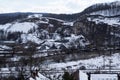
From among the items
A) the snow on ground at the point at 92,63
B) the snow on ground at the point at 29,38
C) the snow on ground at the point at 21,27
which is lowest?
the snow on ground at the point at 21,27

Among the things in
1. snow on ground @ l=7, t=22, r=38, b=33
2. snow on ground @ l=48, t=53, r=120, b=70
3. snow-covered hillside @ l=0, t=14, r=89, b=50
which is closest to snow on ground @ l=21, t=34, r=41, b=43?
snow-covered hillside @ l=0, t=14, r=89, b=50

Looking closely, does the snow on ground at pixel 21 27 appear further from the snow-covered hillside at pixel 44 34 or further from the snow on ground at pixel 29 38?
the snow on ground at pixel 29 38

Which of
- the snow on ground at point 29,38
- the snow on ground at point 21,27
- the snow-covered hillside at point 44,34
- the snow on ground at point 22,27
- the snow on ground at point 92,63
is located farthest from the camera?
the snow on ground at point 21,27

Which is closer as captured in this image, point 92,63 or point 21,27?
point 92,63

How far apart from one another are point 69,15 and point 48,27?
35.4 meters

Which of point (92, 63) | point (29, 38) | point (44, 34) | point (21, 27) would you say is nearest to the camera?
point (92, 63)

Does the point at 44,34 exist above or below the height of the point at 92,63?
below

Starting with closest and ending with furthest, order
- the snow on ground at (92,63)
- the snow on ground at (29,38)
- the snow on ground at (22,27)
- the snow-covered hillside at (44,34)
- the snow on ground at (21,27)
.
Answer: the snow on ground at (92,63) → the snow-covered hillside at (44,34) → the snow on ground at (29,38) → the snow on ground at (22,27) → the snow on ground at (21,27)

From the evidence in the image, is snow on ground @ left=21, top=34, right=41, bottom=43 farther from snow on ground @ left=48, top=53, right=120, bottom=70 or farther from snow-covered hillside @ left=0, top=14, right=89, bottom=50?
snow on ground @ left=48, top=53, right=120, bottom=70

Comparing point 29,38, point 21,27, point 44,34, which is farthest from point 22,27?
point 29,38

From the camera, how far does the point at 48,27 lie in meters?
74.1

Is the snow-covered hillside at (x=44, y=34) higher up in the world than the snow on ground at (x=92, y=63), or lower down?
lower down

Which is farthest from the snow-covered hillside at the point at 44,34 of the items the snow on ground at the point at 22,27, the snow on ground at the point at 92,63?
the snow on ground at the point at 92,63

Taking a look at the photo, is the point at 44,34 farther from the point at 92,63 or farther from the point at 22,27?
the point at 92,63
